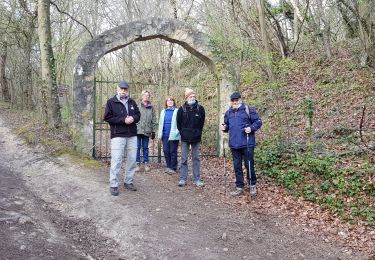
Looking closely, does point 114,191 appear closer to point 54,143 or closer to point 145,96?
point 145,96

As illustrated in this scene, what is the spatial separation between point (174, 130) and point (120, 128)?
1.76 m


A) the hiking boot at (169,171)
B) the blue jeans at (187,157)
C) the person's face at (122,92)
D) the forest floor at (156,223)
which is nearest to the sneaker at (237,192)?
the forest floor at (156,223)

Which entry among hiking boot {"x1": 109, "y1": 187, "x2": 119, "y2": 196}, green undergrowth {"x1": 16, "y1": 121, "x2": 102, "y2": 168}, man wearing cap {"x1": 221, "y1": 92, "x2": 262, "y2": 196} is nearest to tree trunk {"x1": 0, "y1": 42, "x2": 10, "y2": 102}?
green undergrowth {"x1": 16, "y1": 121, "x2": 102, "y2": 168}

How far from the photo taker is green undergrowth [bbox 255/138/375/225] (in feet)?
19.0

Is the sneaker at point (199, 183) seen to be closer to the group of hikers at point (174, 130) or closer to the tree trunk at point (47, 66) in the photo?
the group of hikers at point (174, 130)

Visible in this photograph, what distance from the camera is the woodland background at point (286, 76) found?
22.2 feet

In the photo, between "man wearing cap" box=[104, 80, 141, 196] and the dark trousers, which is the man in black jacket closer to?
the dark trousers

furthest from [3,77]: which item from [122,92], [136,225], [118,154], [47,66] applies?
[136,225]

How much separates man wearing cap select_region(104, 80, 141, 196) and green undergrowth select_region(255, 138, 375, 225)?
3093 mm

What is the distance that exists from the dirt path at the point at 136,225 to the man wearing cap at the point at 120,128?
0.45 meters

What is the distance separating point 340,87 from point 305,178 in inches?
210

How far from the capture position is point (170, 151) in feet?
26.1

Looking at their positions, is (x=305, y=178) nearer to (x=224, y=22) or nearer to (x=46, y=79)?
(x=224, y=22)

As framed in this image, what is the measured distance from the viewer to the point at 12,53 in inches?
936
